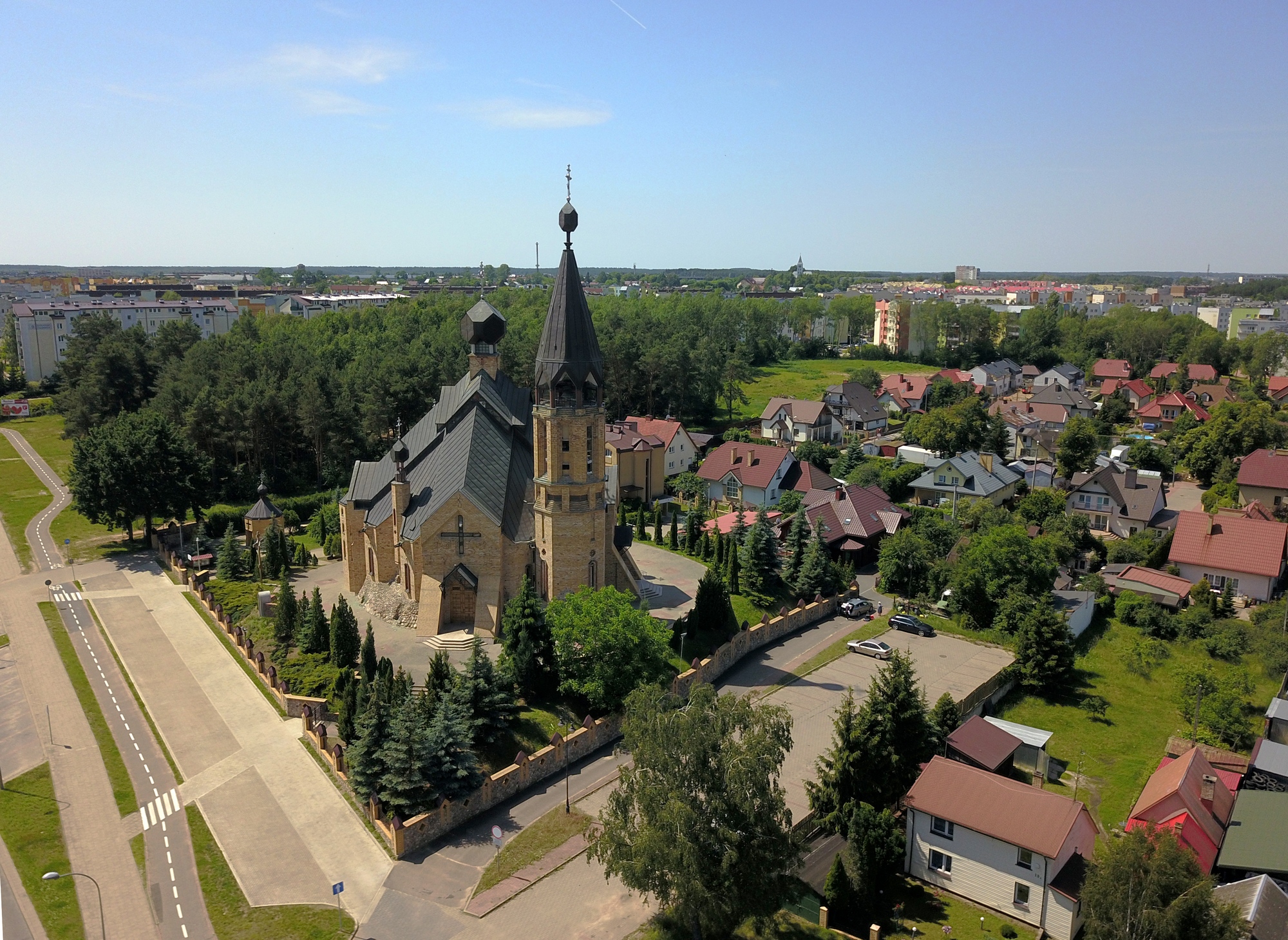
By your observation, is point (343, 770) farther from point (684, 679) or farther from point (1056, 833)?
point (1056, 833)

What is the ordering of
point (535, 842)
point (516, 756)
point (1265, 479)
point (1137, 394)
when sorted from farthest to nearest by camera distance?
point (1137, 394) → point (1265, 479) → point (516, 756) → point (535, 842)

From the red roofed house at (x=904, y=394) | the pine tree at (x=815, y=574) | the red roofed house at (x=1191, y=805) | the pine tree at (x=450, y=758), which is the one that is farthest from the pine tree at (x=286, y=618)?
the red roofed house at (x=904, y=394)

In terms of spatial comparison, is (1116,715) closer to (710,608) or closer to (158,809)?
(710,608)

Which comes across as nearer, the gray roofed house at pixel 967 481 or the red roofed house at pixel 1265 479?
the gray roofed house at pixel 967 481

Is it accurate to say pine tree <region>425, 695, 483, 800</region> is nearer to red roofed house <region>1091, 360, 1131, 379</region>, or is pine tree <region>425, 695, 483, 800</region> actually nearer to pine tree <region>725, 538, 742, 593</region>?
pine tree <region>725, 538, 742, 593</region>

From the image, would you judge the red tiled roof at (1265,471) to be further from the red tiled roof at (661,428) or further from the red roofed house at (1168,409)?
the red tiled roof at (661,428)

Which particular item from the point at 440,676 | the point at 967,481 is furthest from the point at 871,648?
the point at 967,481
